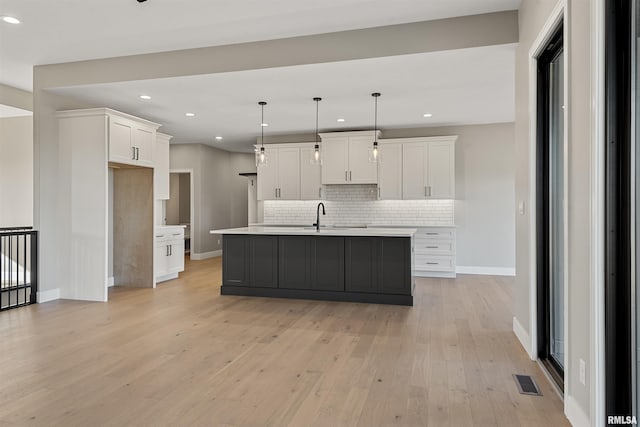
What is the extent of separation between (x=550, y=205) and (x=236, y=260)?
384 centimetres

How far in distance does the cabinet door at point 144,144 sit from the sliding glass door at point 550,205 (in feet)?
16.5

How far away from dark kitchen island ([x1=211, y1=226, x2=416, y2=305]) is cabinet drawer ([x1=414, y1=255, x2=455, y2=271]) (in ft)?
6.91

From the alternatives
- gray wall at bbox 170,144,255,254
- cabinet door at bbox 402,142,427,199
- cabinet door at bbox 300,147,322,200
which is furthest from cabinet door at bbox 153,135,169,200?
cabinet door at bbox 402,142,427,199

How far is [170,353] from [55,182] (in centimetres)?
343

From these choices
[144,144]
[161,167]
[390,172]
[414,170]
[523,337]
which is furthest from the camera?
[390,172]

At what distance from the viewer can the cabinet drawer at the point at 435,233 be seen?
696cm

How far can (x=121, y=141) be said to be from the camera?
214 inches

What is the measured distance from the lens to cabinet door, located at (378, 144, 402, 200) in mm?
7309

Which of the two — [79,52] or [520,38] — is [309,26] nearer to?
[520,38]

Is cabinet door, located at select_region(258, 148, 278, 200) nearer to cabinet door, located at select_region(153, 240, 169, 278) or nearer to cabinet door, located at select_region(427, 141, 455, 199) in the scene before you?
cabinet door, located at select_region(153, 240, 169, 278)

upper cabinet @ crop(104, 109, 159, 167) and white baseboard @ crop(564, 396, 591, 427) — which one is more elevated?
upper cabinet @ crop(104, 109, 159, 167)

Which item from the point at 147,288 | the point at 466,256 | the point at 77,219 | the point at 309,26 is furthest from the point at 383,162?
the point at 77,219

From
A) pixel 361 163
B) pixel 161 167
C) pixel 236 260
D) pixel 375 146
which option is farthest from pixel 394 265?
pixel 161 167

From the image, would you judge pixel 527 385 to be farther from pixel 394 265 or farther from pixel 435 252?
pixel 435 252
